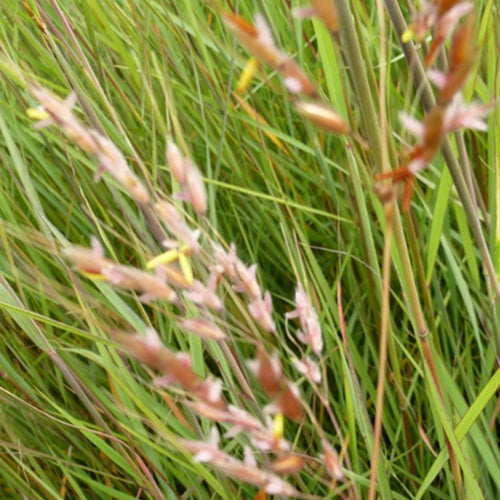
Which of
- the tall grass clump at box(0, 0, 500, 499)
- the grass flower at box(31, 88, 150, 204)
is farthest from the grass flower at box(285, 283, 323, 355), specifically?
the grass flower at box(31, 88, 150, 204)

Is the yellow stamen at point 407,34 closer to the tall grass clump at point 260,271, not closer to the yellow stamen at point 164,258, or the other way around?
the tall grass clump at point 260,271

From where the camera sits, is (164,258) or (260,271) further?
(260,271)

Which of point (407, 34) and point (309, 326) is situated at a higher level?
point (407, 34)

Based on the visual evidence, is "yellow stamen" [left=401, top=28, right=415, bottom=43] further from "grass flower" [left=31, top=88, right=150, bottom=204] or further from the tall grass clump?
"grass flower" [left=31, top=88, right=150, bottom=204]

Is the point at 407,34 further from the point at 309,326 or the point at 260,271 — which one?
the point at 260,271

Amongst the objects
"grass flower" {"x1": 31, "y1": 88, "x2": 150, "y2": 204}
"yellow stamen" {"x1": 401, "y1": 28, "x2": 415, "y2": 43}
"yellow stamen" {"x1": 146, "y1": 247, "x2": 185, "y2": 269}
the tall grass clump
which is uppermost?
"grass flower" {"x1": 31, "y1": 88, "x2": 150, "y2": 204}

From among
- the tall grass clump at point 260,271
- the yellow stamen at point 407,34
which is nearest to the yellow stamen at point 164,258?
the tall grass clump at point 260,271

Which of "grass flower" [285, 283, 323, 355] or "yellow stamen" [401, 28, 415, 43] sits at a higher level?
"yellow stamen" [401, 28, 415, 43]

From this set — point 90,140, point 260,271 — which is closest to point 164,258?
point 90,140
